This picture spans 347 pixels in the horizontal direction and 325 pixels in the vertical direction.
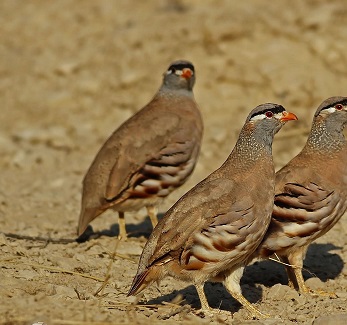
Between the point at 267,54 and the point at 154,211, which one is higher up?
the point at 267,54

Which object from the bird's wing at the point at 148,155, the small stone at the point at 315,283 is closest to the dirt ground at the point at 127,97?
the small stone at the point at 315,283

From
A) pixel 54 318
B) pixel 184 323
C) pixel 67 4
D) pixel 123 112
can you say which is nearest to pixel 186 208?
pixel 184 323

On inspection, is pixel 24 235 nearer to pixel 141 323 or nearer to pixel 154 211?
pixel 154 211

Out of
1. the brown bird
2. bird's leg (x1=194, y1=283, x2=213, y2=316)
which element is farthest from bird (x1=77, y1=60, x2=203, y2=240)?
bird's leg (x1=194, y1=283, x2=213, y2=316)

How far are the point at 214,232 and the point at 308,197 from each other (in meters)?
1.50

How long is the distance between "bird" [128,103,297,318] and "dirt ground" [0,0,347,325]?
32.9 inches

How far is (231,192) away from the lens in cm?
854

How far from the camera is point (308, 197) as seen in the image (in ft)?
30.5

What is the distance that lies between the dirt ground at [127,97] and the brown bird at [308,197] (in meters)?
0.64

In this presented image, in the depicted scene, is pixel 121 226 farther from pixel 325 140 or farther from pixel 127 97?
pixel 127 97

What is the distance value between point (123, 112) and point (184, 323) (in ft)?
33.3

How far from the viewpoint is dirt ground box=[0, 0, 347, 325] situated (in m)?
10.1

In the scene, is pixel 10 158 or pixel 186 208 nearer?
pixel 186 208

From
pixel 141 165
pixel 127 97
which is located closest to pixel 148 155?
pixel 141 165
